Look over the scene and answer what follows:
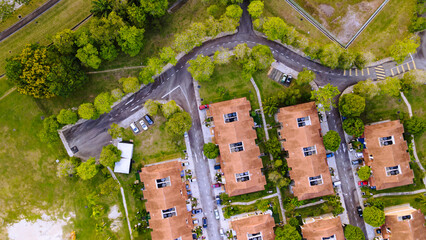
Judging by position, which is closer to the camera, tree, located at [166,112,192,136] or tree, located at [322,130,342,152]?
tree, located at [166,112,192,136]

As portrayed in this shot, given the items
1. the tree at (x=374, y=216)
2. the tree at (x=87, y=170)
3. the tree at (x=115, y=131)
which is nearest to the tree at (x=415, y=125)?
the tree at (x=374, y=216)

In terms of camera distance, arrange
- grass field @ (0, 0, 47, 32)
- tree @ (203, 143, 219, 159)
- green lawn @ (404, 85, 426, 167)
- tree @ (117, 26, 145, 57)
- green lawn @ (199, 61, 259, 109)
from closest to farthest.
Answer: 1. tree @ (117, 26, 145, 57)
2. tree @ (203, 143, 219, 159)
3. grass field @ (0, 0, 47, 32)
4. green lawn @ (404, 85, 426, 167)
5. green lawn @ (199, 61, 259, 109)

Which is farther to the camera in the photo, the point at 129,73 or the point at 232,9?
the point at 129,73

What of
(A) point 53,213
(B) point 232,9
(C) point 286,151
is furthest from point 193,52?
(A) point 53,213

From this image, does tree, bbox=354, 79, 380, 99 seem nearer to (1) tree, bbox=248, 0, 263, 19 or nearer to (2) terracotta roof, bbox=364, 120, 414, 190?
(2) terracotta roof, bbox=364, 120, 414, 190

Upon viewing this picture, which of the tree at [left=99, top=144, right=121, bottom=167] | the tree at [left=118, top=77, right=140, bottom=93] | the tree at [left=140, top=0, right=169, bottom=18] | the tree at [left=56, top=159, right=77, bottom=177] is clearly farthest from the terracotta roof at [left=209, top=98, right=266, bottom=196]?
the tree at [left=56, top=159, right=77, bottom=177]

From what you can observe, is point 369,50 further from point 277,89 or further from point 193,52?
point 193,52

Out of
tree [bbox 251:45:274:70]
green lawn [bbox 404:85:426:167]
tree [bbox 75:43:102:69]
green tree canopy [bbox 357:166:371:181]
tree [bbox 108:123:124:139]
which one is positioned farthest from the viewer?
green lawn [bbox 404:85:426:167]
